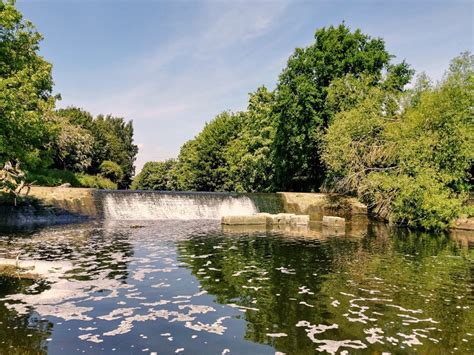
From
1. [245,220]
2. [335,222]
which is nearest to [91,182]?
[245,220]

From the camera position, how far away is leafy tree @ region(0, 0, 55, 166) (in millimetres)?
19987

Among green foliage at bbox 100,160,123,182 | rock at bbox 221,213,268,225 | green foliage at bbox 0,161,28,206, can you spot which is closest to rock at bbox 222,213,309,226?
rock at bbox 221,213,268,225

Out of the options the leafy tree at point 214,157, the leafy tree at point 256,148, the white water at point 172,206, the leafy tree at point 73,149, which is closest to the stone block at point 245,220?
the white water at point 172,206

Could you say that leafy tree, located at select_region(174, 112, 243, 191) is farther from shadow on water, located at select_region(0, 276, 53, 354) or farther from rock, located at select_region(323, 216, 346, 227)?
shadow on water, located at select_region(0, 276, 53, 354)

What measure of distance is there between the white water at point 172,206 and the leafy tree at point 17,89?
37.3 feet

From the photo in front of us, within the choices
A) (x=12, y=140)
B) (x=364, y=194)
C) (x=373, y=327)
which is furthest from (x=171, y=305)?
(x=364, y=194)

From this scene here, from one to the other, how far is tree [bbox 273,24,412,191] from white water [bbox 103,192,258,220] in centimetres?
1264

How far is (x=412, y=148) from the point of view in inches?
1422

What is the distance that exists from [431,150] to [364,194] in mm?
8287

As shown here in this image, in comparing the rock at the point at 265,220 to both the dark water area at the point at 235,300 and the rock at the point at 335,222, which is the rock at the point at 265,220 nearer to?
the rock at the point at 335,222

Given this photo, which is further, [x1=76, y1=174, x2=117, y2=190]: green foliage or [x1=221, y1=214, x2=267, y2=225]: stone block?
[x1=76, y1=174, x2=117, y2=190]: green foliage

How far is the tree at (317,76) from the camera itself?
4822cm

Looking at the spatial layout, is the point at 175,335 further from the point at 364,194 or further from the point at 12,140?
the point at 364,194

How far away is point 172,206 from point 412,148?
76.1ft
